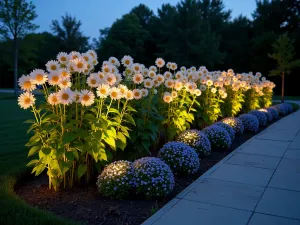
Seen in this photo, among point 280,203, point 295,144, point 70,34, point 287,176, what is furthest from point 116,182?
point 70,34

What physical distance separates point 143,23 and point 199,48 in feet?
54.3

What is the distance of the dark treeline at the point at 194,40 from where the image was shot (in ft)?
97.4

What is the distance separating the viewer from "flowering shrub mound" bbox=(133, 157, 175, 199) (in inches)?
132

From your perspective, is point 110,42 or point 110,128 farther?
point 110,42

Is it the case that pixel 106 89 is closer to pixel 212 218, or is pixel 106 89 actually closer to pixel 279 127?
pixel 212 218

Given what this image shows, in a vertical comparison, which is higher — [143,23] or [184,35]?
[143,23]

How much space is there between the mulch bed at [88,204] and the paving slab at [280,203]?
3.24 ft

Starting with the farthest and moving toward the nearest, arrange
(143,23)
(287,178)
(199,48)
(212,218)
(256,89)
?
(143,23), (199,48), (256,89), (287,178), (212,218)

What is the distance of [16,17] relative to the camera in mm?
21422

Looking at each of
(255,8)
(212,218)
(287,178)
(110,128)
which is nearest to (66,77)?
(110,128)

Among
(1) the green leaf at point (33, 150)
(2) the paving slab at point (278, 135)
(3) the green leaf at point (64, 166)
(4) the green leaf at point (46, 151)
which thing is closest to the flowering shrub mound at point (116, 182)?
(3) the green leaf at point (64, 166)

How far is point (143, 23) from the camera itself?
45000 millimetres

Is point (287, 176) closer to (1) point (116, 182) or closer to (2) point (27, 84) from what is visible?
(1) point (116, 182)

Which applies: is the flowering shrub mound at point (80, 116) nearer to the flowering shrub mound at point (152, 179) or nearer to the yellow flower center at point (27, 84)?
the yellow flower center at point (27, 84)
